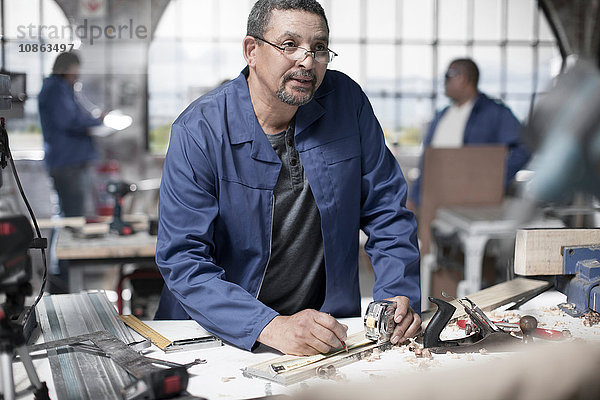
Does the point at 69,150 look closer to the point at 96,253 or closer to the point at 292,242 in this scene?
the point at 96,253

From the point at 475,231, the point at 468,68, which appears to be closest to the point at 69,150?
the point at 468,68

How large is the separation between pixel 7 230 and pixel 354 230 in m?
0.95

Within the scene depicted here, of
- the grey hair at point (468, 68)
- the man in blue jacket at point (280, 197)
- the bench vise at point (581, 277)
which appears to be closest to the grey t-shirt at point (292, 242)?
the man in blue jacket at point (280, 197)

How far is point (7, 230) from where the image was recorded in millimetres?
1055

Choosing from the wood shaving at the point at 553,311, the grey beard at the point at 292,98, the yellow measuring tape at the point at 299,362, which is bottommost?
the yellow measuring tape at the point at 299,362

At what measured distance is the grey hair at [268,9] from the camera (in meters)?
1.55

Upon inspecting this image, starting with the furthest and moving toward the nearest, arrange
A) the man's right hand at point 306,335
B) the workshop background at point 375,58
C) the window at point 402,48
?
the window at point 402,48 < the workshop background at point 375,58 < the man's right hand at point 306,335

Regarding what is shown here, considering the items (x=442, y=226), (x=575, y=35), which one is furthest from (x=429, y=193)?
(x=575, y=35)

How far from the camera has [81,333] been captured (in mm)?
1407

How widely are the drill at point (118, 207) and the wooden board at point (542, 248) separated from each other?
2.12 m

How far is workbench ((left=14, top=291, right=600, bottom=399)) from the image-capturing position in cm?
113

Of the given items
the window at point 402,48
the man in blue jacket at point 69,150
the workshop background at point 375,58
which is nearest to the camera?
the man in blue jacket at point 69,150

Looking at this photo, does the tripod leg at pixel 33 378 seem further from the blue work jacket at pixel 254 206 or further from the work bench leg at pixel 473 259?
the work bench leg at pixel 473 259

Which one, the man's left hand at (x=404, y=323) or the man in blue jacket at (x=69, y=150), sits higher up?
the man in blue jacket at (x=69, y=150)
